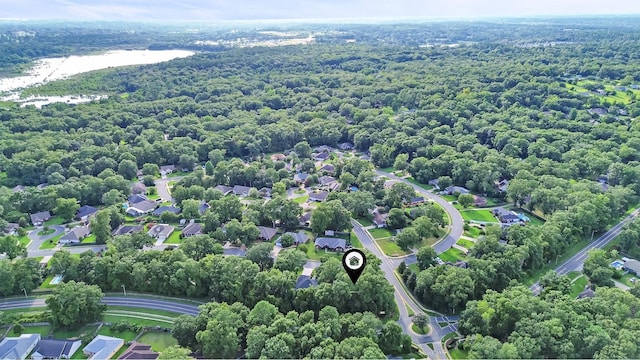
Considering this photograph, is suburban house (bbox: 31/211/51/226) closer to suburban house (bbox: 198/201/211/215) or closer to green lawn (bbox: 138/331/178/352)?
suburban house (bbox: 198/201/211/215)

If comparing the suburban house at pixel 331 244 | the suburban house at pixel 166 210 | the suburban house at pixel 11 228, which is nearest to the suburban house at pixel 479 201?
the suburban house at pixel 331 244

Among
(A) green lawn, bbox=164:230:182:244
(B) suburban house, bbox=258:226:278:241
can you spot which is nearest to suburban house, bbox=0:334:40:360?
A: (A) green lawn, bbox=164:230:182:244

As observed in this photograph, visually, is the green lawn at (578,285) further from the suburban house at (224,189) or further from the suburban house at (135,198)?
the suburban house at (135,198)

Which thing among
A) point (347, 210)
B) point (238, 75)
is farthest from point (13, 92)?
point (347, 210)

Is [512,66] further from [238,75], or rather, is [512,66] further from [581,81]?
[238,75]

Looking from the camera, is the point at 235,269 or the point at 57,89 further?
the point at 57,89

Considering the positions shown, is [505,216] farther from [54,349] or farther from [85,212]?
[85,212]

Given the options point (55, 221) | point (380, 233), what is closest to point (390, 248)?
point (380, 233)
